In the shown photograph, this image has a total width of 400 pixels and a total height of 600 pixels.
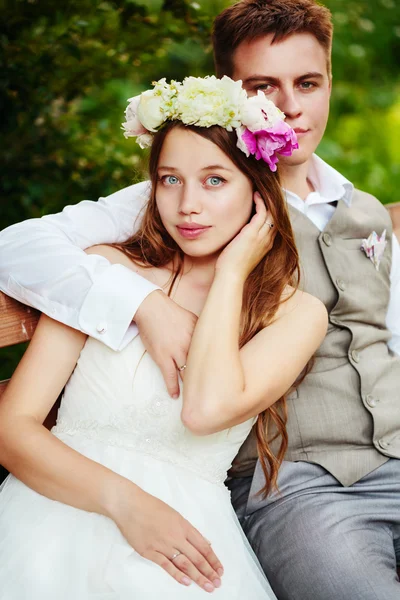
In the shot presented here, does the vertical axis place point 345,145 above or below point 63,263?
below

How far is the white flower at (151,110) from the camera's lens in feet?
7.38

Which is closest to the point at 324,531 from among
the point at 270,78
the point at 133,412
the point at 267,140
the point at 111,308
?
the point at 133,412

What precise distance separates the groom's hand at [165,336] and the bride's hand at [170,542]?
0.35 meters

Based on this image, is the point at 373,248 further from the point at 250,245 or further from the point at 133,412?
the point at 133,412

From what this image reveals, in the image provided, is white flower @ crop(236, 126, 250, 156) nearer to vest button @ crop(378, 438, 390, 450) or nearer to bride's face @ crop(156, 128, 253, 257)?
bride's face @ crop(156, 128, 253, 257)

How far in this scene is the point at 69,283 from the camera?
214 cm

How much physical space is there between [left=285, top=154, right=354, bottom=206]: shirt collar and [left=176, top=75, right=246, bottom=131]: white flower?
0.56 meters

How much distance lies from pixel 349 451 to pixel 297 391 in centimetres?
25

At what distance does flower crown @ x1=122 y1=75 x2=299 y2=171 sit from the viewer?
2174 mm

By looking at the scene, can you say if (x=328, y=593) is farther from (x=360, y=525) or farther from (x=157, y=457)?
(x=157, y=457)

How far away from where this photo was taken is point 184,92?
221 cm

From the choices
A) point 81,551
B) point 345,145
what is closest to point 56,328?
point 81,551

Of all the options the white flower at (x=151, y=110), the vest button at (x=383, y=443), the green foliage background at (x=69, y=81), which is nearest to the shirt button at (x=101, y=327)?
the white flower at (x=151, y=110)

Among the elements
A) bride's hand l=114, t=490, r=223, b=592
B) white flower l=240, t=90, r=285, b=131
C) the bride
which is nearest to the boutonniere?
the bride
